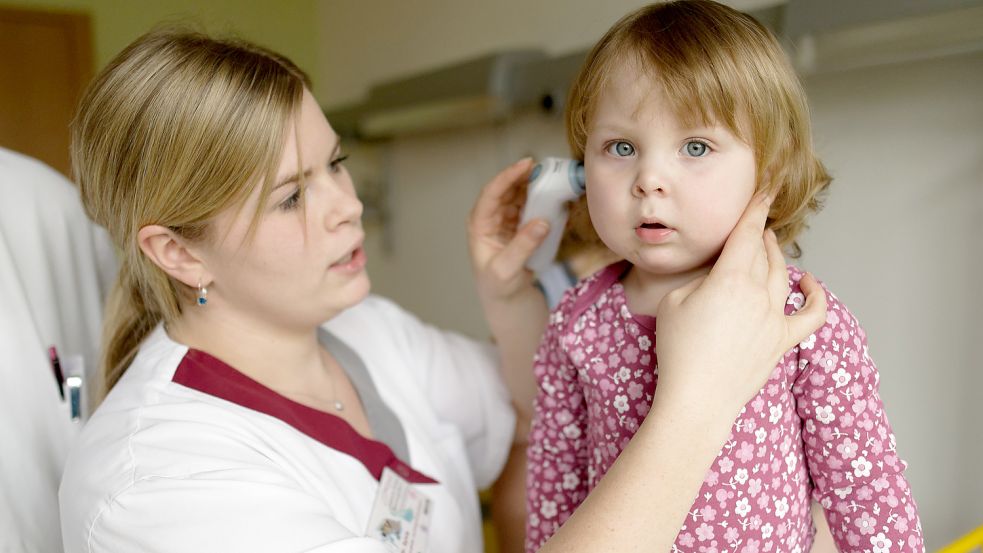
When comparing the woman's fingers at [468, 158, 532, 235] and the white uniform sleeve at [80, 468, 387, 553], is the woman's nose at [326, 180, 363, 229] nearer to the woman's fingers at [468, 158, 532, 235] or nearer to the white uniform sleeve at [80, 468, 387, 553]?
the woman's fingers at [468, 158, 532, 235]

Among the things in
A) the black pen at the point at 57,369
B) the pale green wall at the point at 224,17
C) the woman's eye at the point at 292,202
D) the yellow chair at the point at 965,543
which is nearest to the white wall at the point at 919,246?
the yellow chair at the point at 965,543

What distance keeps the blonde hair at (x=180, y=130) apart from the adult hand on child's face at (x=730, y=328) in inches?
23.3

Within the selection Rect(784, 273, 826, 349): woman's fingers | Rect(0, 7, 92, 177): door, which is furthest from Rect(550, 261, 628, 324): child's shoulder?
Rect(0, 7, 92, 177): door

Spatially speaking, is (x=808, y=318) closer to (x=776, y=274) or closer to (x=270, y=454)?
(x=776, y=274)

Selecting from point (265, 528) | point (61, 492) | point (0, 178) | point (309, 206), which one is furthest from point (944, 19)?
point (0, 178)

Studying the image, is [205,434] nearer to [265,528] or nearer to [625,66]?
[265,528]

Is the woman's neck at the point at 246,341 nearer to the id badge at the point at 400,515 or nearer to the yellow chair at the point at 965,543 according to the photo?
the id badge at the point at 400,515

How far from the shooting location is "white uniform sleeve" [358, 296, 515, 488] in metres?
1.44

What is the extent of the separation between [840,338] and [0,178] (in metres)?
1.29

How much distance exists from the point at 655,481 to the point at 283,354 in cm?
67

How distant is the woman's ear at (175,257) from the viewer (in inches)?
43.5

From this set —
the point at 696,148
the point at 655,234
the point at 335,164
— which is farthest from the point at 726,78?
the point at 335,164

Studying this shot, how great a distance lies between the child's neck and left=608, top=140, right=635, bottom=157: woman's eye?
16 cm

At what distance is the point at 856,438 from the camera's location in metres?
0.85
